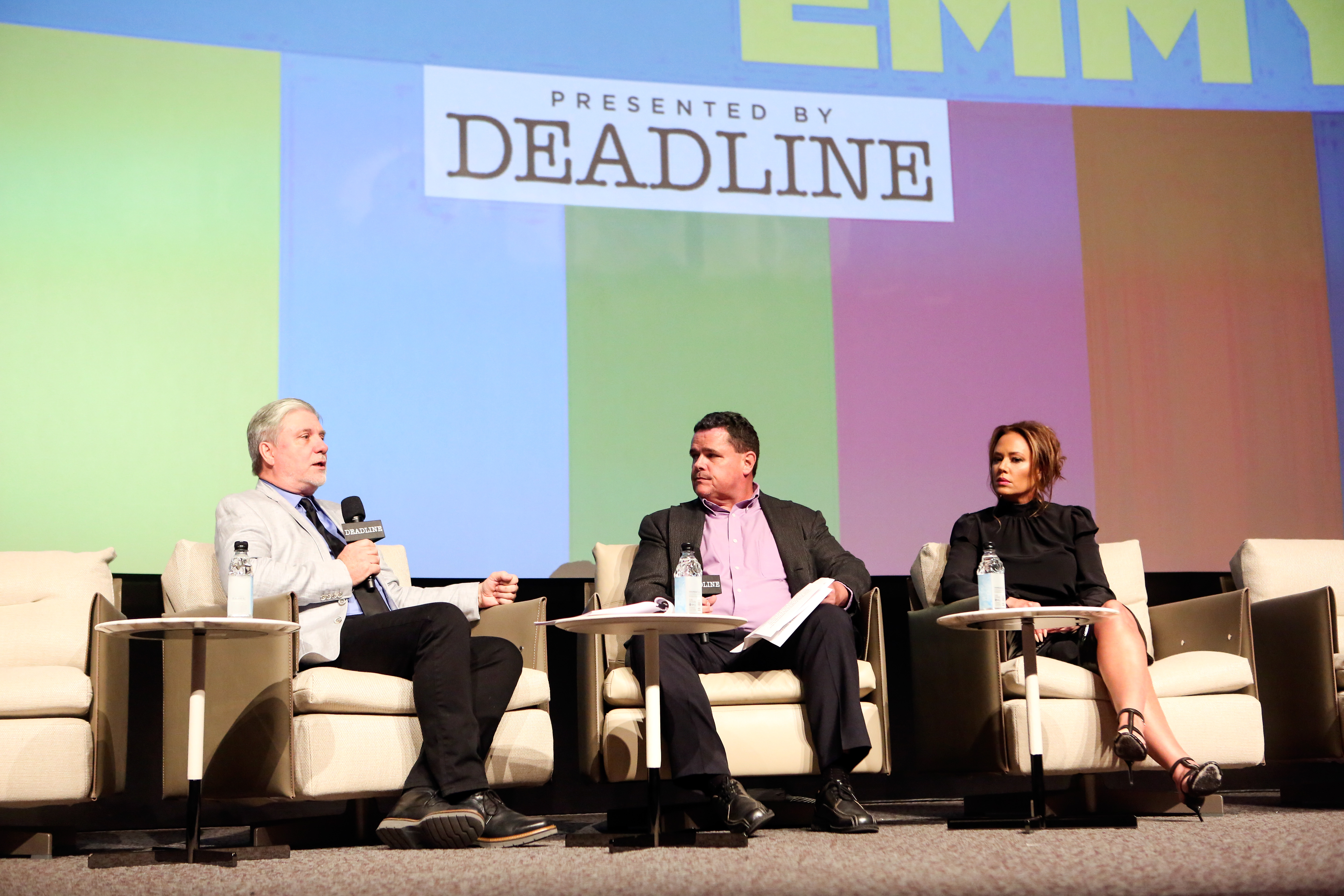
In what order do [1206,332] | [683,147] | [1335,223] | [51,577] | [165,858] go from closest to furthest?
[165,858] < [51,577] < [683,147] < [1206,332] < [1335,223]

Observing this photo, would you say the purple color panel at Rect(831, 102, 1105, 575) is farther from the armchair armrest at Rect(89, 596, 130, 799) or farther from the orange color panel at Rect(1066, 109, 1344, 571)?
the armchair armrest at Rect(89, 596, 130, 799)

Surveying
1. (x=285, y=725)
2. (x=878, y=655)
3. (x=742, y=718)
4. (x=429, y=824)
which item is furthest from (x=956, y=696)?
(x=285, y=725)

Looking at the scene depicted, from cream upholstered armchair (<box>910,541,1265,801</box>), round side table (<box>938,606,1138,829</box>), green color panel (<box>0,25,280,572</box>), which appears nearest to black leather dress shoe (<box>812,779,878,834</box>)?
round side table (<box>938,606,1138,829</box>)

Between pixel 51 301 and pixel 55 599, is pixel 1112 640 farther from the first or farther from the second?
pixel 51 301

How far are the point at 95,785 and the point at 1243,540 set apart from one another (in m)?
3.32

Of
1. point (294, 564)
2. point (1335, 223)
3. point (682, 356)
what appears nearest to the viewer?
point (294, 564)

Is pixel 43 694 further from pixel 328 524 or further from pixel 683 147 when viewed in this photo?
pixel 683 147

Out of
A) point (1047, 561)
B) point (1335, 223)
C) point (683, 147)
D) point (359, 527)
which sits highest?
point (683, 147)

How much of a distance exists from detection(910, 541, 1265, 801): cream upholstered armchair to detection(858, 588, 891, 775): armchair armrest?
184mm

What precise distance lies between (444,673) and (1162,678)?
5.84 feet

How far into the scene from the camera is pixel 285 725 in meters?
2.84

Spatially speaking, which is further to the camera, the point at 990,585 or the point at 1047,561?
the point at 1047,561

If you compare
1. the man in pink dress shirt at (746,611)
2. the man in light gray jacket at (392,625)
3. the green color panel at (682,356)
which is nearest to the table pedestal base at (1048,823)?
the man in pink dress shirt at (746,611)

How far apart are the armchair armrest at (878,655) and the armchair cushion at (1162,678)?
0.97 feet
